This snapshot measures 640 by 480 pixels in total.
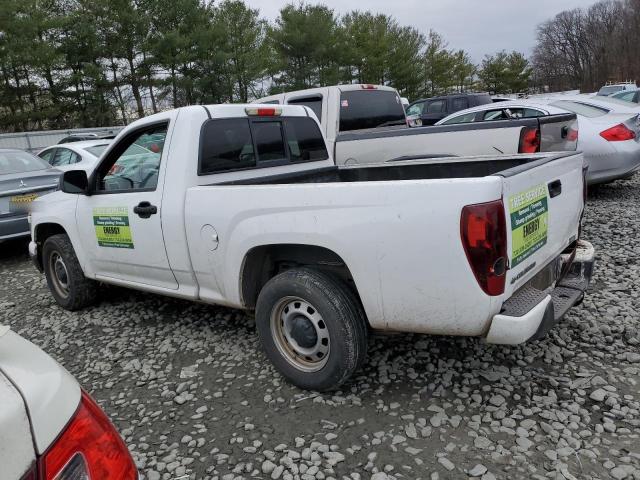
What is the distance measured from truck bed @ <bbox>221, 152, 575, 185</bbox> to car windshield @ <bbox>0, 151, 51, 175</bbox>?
5.35 meters

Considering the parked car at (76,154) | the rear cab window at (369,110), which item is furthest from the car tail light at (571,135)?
the parked car at (76,154)

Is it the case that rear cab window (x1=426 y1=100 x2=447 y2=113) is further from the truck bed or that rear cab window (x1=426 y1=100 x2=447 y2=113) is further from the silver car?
the truck bed

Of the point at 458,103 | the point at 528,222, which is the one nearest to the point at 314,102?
the point at 528,222

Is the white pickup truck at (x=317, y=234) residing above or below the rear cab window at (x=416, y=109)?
below

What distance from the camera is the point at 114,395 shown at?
3.33m

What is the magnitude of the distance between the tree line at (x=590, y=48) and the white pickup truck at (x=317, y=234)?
253 feet

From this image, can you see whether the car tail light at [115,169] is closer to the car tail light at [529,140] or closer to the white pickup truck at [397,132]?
the white pickup truck at [397,132]

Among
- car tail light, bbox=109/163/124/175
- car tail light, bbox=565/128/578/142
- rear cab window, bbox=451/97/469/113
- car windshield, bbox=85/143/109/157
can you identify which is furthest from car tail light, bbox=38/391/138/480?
rear cab window, bbox=451/97/469/113

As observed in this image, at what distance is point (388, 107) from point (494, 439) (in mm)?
6493

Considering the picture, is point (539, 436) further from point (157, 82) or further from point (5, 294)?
point (157, 82)

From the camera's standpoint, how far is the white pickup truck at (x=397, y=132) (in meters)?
5.44

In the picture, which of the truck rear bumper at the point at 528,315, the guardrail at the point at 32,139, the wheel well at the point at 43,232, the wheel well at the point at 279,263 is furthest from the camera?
the guardrail at the point at 32,139

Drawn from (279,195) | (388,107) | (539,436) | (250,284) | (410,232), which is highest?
(388,107)

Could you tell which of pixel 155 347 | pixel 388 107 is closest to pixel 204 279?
pixel 155 347
